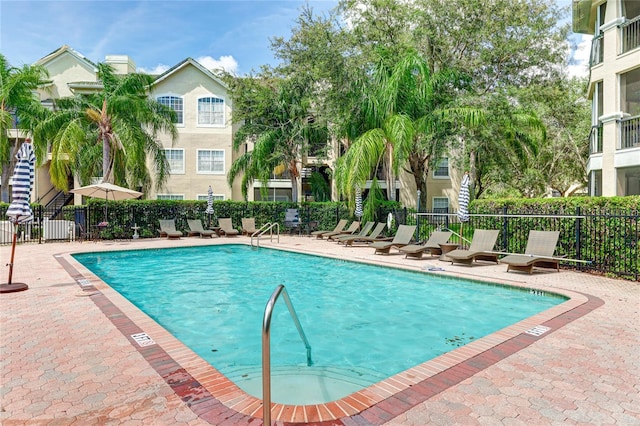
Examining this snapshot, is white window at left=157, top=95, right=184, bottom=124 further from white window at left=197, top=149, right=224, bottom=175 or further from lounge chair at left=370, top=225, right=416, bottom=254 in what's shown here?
lounge chair at left=370, top=225, right=416, bottom=254

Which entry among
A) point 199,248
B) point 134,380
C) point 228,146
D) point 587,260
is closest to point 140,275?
point 199,248

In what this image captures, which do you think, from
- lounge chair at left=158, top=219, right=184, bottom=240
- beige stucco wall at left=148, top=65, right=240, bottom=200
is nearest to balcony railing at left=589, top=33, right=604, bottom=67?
lounge chair at left=158, top=219, right=184, bottom=240

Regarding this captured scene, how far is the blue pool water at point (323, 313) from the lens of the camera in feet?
17.4

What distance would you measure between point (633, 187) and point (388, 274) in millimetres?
12835

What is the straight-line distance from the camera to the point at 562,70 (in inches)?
868

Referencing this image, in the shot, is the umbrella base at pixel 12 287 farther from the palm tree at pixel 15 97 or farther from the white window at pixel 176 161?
the white window at pixel 176 161

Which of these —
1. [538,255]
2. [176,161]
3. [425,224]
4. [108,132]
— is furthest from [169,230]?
[538,255]

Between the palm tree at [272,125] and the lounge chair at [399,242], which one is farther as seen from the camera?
the palm tree at [272,125]

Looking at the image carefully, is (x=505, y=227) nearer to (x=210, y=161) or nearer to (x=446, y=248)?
(x=446, y=248)

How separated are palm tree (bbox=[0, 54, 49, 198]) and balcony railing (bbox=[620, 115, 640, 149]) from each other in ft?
99.5

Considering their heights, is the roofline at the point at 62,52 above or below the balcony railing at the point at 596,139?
above

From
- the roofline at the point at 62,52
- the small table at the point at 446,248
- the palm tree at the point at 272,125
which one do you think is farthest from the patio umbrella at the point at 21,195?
the roofline at the point at 62,52

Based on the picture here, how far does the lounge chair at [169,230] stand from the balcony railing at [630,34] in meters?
20.9

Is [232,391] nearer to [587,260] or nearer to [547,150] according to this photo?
[587,260]
